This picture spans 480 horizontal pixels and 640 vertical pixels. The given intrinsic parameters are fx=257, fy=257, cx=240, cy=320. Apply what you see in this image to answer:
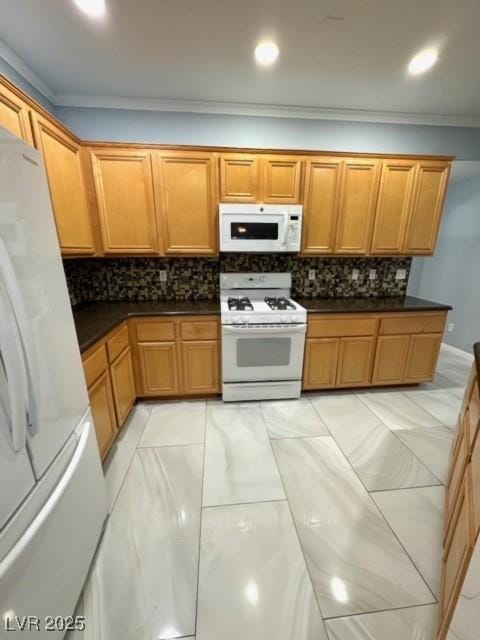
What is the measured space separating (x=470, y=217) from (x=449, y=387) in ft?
→ 8.08

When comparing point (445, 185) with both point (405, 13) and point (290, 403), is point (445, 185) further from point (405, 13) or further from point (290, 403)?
point (290, 403)

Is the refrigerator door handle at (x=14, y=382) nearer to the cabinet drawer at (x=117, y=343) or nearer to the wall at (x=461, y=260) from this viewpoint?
the cabinet drawer at (x=117, y=343)

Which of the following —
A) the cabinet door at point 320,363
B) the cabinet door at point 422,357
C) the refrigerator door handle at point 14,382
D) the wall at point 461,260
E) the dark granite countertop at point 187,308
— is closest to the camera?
the refrigerator door handle at point 14,382

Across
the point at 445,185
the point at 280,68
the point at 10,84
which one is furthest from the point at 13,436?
the point at 445,185

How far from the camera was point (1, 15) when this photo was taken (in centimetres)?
150

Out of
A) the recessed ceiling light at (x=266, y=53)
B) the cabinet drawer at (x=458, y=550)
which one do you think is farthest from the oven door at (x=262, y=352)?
the recessed ceiling light at (x=266, y=53)

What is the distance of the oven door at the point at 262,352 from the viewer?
2.34m

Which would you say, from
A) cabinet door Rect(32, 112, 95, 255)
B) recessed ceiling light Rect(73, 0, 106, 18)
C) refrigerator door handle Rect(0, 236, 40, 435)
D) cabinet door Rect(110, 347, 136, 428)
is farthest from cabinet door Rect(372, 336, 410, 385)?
recessed ceiling light Rect(73, 0, 106, 18)

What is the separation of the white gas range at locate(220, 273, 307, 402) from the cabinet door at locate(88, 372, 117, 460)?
38.5 inches

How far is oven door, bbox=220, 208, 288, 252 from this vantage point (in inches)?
91.5

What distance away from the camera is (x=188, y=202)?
7.74 ft

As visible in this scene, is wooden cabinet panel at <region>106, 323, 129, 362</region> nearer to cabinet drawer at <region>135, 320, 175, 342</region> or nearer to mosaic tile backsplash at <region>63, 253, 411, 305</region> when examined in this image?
cabinet drawer at <region>135, 320, 175, 342</region>

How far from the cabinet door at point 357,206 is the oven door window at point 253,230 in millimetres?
708

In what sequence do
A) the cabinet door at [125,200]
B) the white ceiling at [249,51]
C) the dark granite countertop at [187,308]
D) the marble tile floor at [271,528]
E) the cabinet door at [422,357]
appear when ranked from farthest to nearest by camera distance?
the cabinet door at [422,357] → the cabinet door at [125,200] → the dark granite countertop at [187,308] → the white ceiling at [249,51] → the marble tile floor at [271,528]
